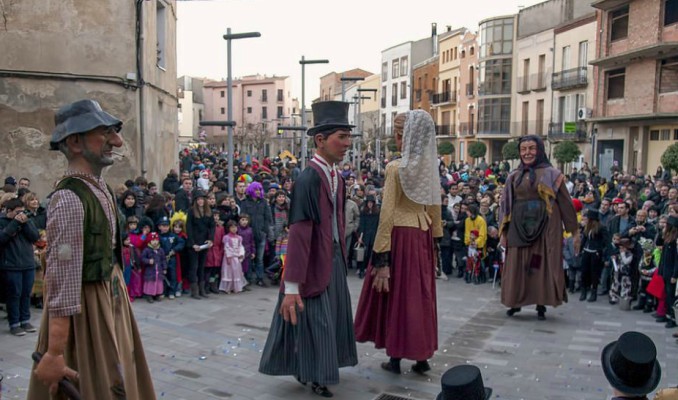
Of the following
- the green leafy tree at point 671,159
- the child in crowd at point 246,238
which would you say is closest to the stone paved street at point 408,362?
the child in crowd at point 246,238

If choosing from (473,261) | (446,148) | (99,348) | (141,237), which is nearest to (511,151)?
(446,148)

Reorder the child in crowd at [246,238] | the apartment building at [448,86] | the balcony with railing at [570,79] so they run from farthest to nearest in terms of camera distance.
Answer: the apartment building at [448,86]
the balcony with railing at [570,79]
the child in crowd at [246,238]

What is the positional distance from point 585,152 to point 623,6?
7.67 meters

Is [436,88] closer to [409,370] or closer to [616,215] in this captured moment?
[616,215]

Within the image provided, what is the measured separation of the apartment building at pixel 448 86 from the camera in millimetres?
53156

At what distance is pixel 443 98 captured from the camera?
55.2 meters

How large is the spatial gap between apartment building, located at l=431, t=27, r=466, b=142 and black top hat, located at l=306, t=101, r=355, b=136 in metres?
49.1

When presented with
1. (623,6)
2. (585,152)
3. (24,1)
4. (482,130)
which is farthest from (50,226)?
(482,130)

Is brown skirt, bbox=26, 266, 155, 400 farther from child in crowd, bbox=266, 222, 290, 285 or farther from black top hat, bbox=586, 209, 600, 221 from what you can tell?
black top hat, bbox=586, 209, 600, 221

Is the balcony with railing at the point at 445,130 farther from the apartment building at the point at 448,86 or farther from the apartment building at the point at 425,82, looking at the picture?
the apartment building at the point at 425,82

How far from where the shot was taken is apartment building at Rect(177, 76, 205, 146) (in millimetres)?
72375

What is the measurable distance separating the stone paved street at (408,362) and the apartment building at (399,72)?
54.1 metres

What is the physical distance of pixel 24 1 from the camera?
517 inches

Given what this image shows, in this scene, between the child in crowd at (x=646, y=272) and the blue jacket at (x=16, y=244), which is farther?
the child in crowd at (x=646, y=272)
